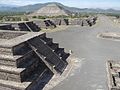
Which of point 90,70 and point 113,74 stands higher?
point 113,74

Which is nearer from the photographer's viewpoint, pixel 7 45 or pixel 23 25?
pixel 7 45

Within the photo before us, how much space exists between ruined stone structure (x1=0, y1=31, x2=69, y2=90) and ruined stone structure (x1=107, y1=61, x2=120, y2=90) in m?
4.63

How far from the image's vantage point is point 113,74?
1723 centimetres

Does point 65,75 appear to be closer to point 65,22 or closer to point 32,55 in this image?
point 32,55

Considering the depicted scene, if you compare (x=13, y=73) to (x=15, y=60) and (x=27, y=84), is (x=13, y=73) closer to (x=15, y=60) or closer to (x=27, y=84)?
(x=15, y=60)

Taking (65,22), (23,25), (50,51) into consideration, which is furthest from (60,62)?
(65,22)

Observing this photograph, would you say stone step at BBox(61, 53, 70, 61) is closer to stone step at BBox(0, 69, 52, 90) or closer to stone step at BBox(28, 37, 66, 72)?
stone step at BBox(28, 37, 66, 72)

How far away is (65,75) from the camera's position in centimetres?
1806

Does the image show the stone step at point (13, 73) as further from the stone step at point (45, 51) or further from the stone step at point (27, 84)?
the stone step at point (45, 51)

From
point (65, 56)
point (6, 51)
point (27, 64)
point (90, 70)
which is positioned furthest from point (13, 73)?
Answer: point (65, 56)

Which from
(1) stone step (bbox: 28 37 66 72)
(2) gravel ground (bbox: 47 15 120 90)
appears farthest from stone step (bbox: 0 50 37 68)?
(2) gravel ground (bbox: 47 15 120 90)

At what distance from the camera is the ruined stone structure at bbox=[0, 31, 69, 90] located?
47.8 ft

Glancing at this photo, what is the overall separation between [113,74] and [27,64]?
7.68 metres

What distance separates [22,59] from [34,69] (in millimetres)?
1986
